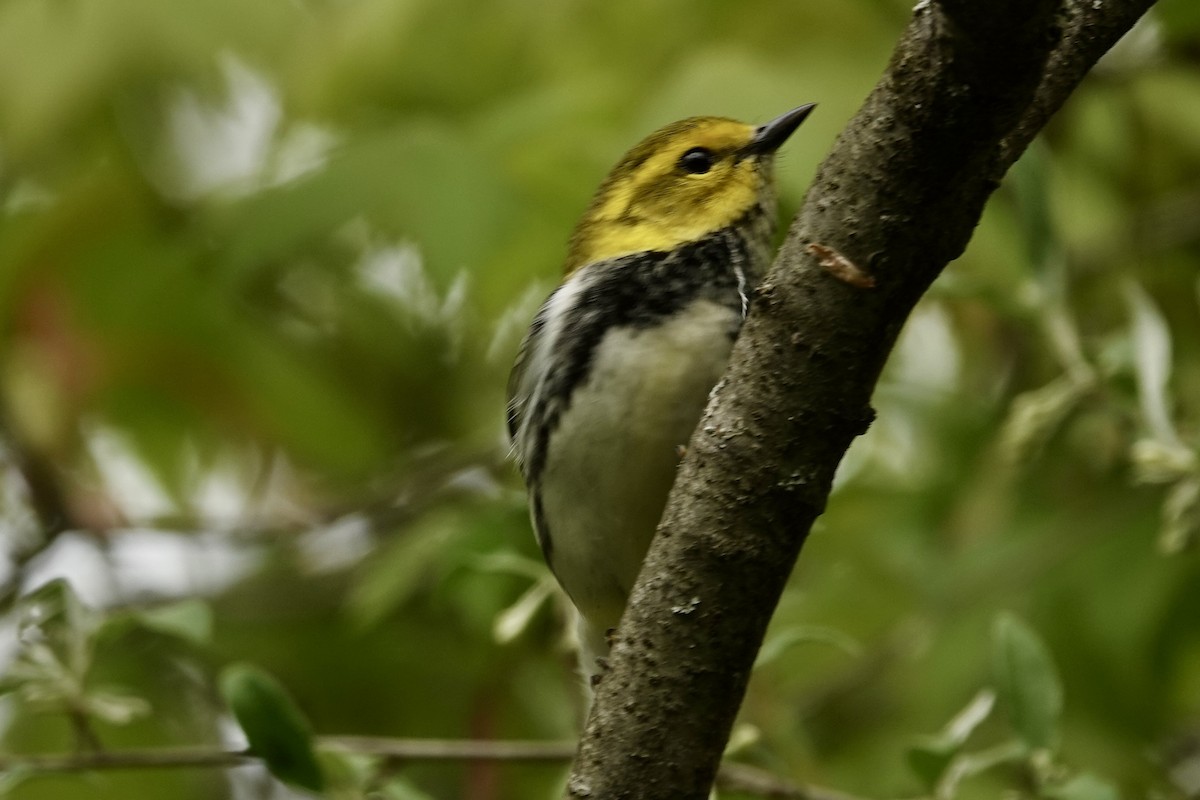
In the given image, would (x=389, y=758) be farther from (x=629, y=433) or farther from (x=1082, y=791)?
(x=1082, y=791)

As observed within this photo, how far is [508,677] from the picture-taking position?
9.09 ft

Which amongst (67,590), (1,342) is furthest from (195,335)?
(67,590)

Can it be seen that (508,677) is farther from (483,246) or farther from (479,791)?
(483,246)

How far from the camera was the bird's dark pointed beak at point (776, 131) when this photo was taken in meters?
2.22

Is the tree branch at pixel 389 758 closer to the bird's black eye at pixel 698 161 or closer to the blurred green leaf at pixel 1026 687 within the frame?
the blurred green leaf at pixel 1026 687

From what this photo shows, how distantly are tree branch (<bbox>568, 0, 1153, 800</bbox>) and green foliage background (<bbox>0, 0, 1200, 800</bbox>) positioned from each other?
54 centimetres

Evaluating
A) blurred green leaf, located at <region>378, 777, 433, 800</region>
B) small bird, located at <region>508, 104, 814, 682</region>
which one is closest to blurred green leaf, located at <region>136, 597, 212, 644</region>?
blurred green leaf, located at <region>378, 777, 433, 800</region>

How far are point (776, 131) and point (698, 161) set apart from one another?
14cm

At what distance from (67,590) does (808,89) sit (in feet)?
4.27

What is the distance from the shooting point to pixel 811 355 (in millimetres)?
1225

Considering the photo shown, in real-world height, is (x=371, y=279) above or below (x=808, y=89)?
below

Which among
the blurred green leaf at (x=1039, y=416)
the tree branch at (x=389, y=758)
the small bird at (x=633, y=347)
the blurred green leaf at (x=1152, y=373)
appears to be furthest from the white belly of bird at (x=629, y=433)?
the blurred green leaf at (x=1152, y=373)

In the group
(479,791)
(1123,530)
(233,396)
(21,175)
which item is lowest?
(479,791)

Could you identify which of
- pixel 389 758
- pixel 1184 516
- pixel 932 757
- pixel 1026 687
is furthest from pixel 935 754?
pixel 389 758
